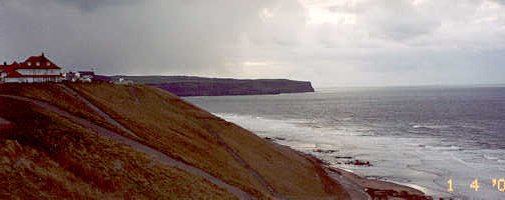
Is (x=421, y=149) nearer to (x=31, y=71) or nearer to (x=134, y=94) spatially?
(x=134, y=94)

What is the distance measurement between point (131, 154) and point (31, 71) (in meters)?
29.1

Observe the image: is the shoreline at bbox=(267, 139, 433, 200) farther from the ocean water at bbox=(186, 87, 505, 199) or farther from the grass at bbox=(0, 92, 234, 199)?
the grass at bbox=(0, 92, 234, 199)

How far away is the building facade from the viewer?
5275 centimetres

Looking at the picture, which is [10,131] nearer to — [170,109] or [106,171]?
[106,171]

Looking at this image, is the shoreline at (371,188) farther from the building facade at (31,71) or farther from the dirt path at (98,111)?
the building facade at (31,71)

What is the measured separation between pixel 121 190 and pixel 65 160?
13.5 feet

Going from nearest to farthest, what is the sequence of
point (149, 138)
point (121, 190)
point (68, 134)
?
1. point (121, 190)
2. point (68, 134)
3. point (149, 138)

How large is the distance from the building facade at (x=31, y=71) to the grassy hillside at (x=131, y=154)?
623 cm

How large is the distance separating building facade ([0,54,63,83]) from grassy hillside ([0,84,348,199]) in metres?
6.23

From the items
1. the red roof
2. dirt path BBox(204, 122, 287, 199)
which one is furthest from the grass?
the red roof

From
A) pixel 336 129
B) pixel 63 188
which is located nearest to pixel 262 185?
pixel 63 188

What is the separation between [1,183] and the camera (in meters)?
23.7

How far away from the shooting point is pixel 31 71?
54719 millimetres
